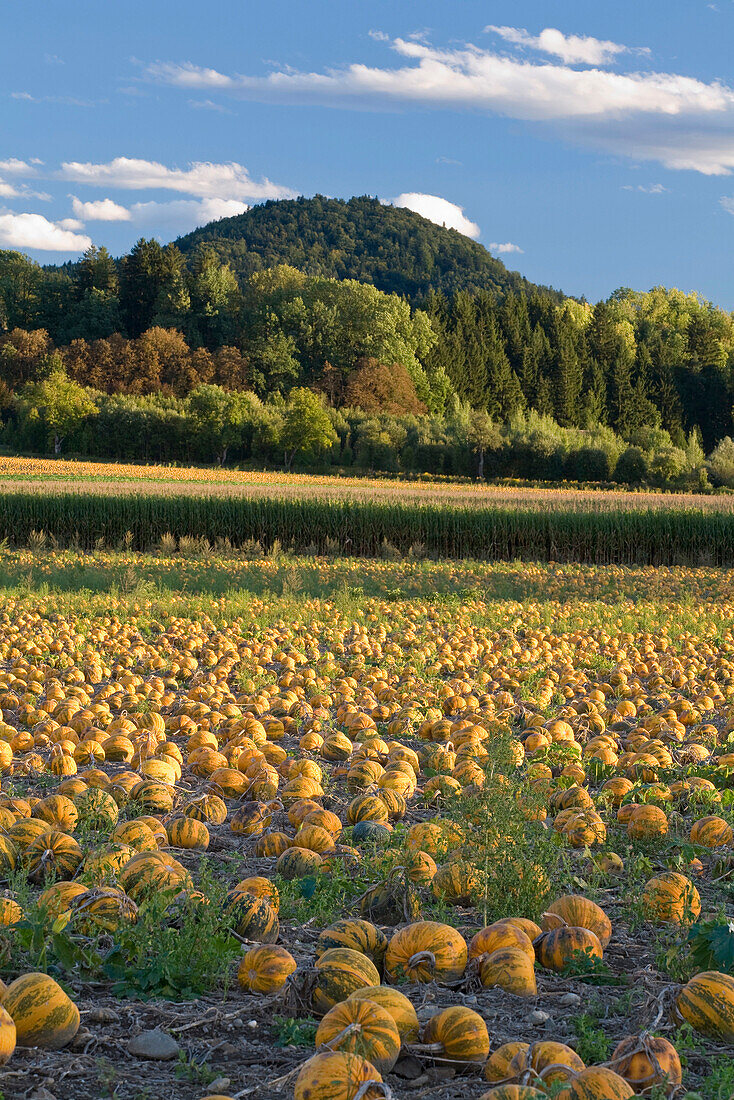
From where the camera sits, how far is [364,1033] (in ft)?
6.07

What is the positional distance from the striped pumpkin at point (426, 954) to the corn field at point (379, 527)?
59.8 ft

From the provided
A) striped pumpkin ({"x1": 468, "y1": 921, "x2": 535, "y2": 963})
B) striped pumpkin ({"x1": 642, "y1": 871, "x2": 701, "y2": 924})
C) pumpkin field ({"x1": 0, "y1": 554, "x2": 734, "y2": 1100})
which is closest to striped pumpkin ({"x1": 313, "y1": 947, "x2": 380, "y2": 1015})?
pumpkin field ({"x1": 0, "y1": 554, "x2": 734, "y2": 1100})

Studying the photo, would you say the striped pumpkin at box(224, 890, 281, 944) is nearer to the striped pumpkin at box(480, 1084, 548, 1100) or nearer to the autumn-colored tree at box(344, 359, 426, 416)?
the striped pumpkin at box(480, 1084, 548, 1100)

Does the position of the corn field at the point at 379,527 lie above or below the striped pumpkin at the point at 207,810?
above

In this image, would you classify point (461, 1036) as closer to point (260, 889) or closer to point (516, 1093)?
point (516, 1093)

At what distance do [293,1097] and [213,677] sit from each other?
4817 mm

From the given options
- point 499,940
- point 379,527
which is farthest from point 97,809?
point 379,527

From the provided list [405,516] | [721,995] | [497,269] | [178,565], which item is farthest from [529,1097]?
[497,269]

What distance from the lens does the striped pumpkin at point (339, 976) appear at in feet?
7.07

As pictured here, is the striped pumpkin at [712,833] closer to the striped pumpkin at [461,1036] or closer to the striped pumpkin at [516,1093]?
the striped pumpkin at [461,1036]

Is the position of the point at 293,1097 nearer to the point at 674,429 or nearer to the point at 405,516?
the point at 405,516

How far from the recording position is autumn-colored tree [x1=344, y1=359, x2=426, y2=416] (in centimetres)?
7544

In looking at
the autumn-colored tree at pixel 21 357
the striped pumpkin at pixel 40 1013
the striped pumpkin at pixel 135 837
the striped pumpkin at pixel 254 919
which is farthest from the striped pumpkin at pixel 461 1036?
the autumn-colored tree at pixel 21 357

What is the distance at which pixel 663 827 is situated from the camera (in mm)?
3514
